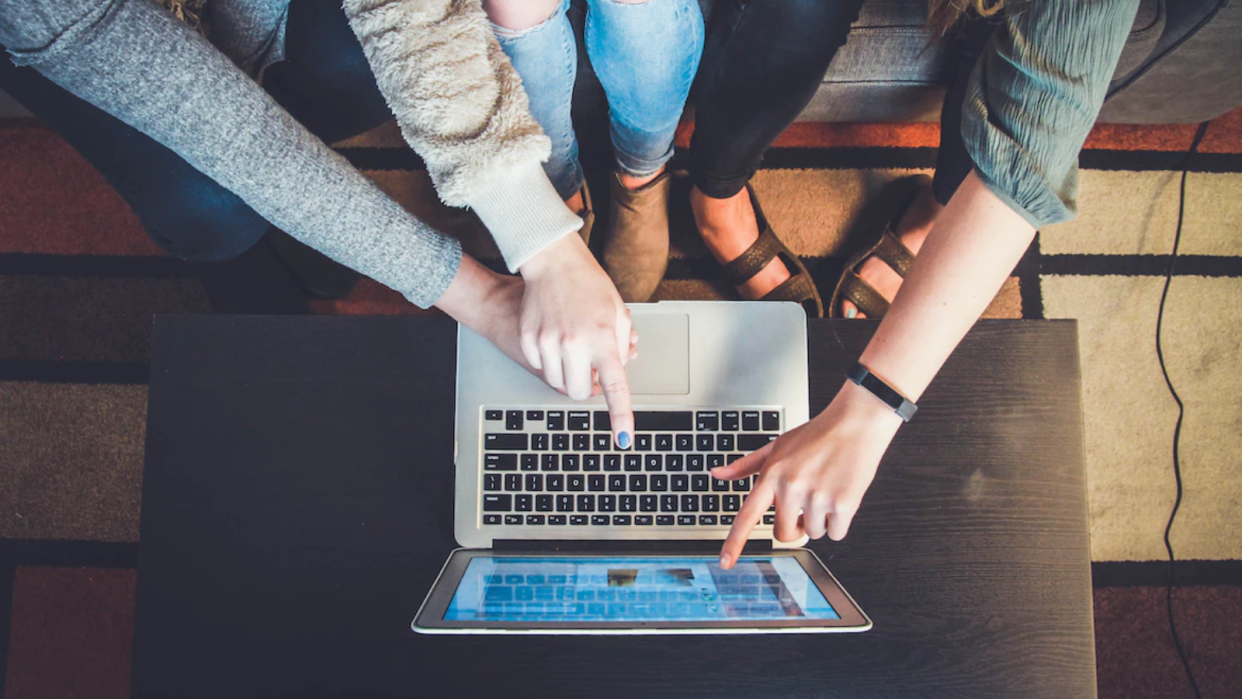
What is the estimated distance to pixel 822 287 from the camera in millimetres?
1236

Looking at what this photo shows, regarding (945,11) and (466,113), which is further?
(945,11)

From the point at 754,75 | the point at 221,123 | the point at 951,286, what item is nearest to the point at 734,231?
the point at 754,75

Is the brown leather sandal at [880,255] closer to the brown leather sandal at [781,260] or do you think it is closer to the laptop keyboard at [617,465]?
the brown leather sandal at [781,260]

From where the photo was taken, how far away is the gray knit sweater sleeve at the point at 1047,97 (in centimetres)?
56

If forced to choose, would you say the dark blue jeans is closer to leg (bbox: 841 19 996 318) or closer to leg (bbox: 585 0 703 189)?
leg (bbox: 585 0 703 189)

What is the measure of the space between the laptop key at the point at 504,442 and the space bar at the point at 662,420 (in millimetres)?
122

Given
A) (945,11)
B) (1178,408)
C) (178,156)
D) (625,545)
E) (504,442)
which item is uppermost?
(945,11)

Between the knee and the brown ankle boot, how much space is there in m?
0.55

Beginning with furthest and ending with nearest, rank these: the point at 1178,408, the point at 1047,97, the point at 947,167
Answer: the point at 1178,408 < the point at 947,167 < the point at 1047,97

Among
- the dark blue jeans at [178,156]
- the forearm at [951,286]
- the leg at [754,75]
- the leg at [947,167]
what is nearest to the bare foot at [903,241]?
the leg at [947,167]

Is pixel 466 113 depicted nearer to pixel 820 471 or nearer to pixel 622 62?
pixel 622 62

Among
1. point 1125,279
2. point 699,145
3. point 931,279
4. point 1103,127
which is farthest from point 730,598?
point 1103,127

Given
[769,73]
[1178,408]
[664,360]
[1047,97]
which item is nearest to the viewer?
[1047,97]

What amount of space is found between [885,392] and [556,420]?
1.09 feet
